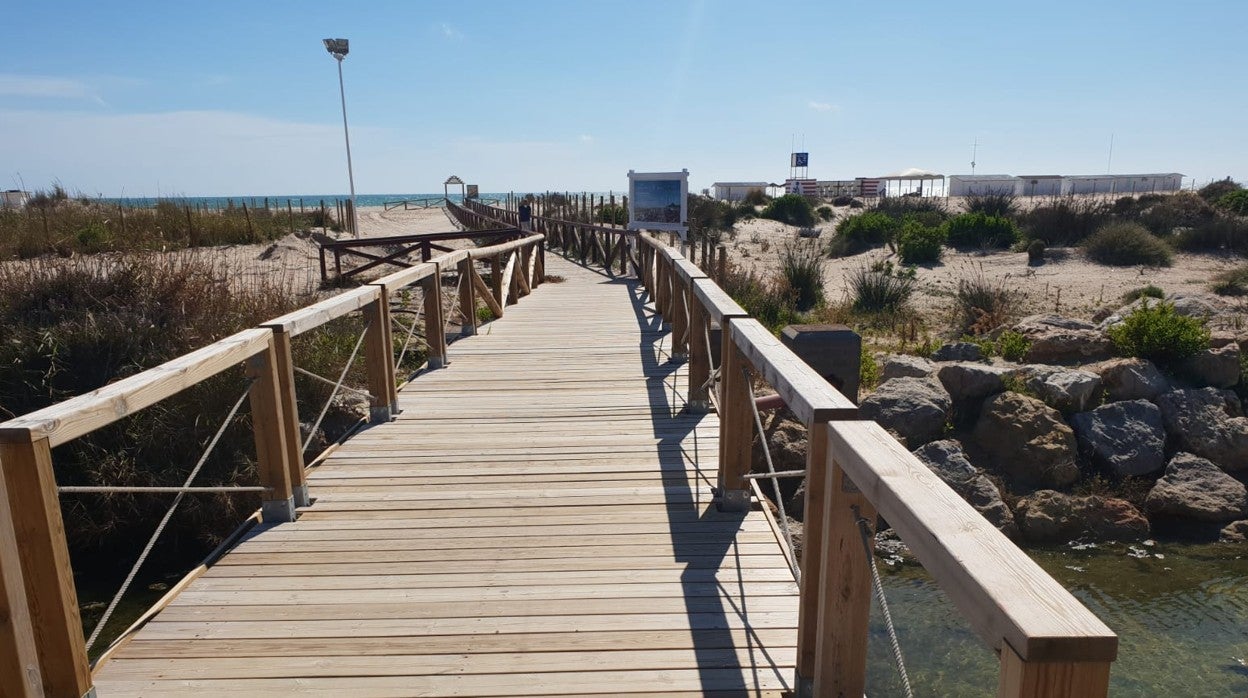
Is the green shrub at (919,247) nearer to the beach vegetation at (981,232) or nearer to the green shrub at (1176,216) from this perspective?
the beach vegetation at (981,232)

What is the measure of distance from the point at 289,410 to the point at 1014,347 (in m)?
8.90

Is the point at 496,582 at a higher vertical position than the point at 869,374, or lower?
higher

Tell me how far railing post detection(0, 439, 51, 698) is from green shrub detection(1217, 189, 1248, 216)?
981 inches

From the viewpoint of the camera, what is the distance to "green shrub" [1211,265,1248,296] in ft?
43.3

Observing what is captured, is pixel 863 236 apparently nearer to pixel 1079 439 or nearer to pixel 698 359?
pixel 1079 439

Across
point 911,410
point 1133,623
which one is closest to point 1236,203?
point 911,410

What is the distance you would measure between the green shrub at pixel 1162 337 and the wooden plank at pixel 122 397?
9.42 metres

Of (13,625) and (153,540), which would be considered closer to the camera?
(13,625)

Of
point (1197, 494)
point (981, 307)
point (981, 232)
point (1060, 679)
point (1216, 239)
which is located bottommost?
point (1197, 494)

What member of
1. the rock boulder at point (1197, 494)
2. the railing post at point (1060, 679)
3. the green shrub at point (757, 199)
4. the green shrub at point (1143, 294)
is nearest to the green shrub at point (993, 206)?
the green shrub at point (1143, 294)

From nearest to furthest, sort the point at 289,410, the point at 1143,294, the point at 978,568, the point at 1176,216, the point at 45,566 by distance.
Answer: the point at 978,568 < the point at 45,566 < the point at 289,410 < the point at 1143,294 < the point at 1176,216

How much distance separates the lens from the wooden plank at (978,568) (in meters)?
1.13

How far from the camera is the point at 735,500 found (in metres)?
3.87

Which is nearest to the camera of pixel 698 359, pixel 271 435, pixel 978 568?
pixel 978 568
